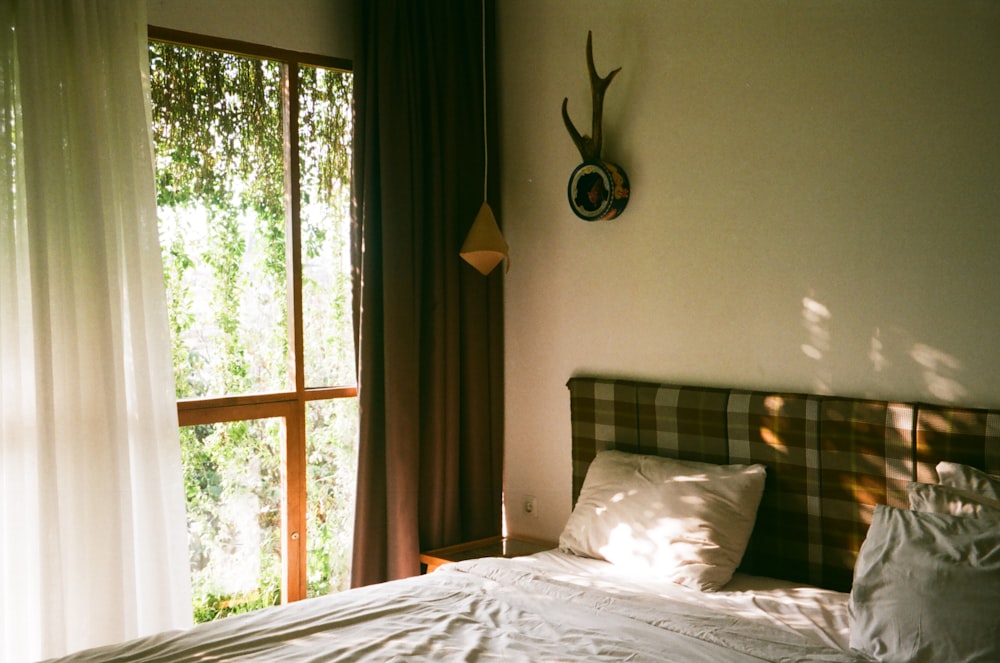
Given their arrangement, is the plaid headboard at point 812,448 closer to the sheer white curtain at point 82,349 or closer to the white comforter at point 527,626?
the white comforter at point 527,626

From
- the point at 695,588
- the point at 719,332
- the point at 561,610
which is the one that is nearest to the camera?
the point at 561,610

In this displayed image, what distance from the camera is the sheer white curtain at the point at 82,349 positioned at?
277 centimetres

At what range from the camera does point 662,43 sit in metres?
3.38

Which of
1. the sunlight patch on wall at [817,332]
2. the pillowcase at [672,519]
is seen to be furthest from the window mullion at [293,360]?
the sunlight patch on wall at [817,332]

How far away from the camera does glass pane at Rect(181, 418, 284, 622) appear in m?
3.30

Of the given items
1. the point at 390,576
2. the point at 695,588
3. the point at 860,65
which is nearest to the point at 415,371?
the point at 390,576

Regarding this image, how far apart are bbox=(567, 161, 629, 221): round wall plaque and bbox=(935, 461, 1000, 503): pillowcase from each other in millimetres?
1565

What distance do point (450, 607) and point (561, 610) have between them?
0.33 meters

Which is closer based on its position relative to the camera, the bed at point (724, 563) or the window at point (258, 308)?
the bed at point (724, 563)

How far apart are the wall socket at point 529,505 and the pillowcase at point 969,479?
184cm

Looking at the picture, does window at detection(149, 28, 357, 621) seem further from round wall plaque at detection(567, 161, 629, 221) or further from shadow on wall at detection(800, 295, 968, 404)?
shadow on wall at detection(800, 295, 968, 404)

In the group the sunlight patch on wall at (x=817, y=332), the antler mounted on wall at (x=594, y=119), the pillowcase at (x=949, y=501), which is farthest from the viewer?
the antler mounted on wall at (x=594, y=119)

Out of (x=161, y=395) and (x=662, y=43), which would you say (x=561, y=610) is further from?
(x=662, y=43)

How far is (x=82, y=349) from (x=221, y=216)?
76 centimetres
